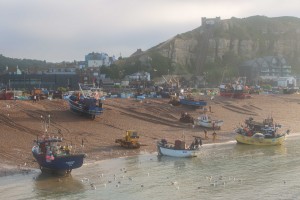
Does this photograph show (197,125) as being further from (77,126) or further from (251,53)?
(251,53)

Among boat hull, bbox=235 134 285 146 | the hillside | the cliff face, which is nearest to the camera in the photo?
boat hull, bbox=235 134 285 146

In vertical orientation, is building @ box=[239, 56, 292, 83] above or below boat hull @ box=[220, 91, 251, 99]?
above

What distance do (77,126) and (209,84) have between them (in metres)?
97.9

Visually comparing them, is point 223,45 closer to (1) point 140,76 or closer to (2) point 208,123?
(1) point 140,76

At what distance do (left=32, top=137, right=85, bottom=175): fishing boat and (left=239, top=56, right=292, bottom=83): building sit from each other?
126750mm

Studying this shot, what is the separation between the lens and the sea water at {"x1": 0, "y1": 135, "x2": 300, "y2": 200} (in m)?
30.8

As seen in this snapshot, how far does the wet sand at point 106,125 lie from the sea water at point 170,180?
10.7 feet

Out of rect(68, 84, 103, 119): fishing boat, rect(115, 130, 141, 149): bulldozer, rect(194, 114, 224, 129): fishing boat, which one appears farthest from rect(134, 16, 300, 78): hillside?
rect(115, 130, 141, 149): bulldozer

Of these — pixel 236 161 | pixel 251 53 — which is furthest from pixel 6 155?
pixel 251 53

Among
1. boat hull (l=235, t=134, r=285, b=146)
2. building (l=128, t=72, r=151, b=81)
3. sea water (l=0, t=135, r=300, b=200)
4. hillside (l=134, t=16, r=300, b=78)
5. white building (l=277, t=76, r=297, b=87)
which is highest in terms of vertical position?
hillside (l=134, t=16, r=300, b=78)

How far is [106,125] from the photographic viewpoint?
56.5m

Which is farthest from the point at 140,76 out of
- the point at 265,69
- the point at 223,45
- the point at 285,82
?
the point at 223,45

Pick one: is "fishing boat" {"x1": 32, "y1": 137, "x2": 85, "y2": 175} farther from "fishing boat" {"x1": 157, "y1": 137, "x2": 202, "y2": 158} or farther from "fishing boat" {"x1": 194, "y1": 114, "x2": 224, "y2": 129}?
"fishing boat" {"x1": 194, "y1": 114, "x2": 224, "y2": 129}

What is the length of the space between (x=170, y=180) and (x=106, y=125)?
888 inches
